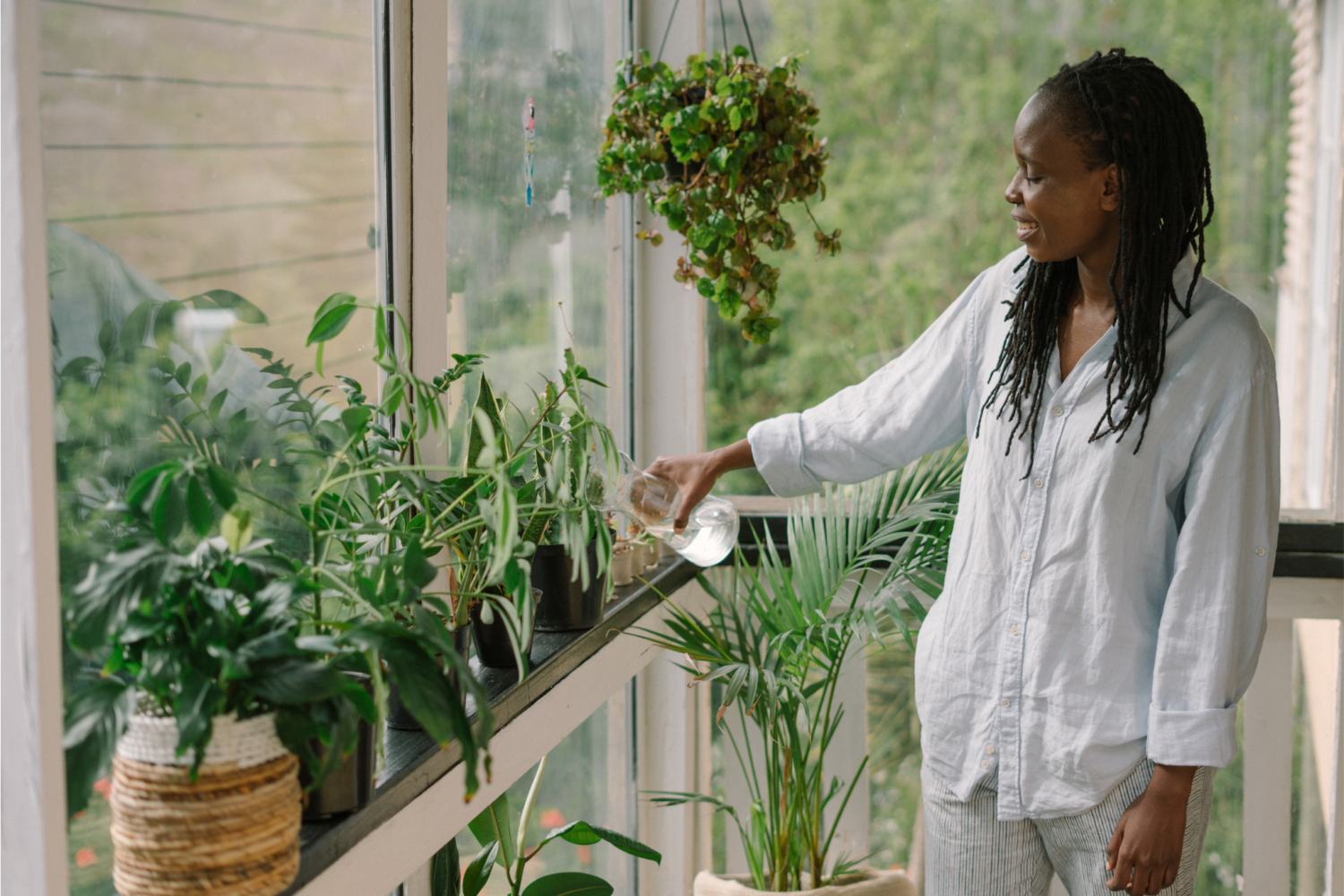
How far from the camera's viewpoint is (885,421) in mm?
1539

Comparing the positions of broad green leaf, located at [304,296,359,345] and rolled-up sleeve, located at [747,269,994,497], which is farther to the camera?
rolled-up sleeve, located at [747,269,994,497]

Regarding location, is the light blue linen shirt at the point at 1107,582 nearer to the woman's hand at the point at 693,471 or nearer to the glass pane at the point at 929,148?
the woman's hand at the point at 693,471

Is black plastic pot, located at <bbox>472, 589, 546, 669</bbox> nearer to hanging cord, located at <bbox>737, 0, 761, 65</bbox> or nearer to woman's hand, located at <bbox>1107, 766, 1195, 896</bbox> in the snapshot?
woman's hand, located at <bbox>1107, 766, 1195, 896</bbox>

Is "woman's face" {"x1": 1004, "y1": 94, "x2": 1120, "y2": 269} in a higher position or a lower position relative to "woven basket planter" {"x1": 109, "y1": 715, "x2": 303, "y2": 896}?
higher

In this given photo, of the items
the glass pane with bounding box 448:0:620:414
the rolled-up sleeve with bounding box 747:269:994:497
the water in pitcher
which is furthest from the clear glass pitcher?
the glass pane with bounding box 448:0:620:414

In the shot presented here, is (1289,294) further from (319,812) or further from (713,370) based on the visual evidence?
(319,812)

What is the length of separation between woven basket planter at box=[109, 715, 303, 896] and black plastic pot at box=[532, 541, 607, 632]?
713mm

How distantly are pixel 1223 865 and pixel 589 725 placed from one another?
1304 millimetres

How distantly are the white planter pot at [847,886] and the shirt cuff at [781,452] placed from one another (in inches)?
29.6

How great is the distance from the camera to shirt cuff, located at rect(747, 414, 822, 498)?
1601mm

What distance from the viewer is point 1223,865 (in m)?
2.07

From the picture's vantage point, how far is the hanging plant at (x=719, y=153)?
66.5 inches

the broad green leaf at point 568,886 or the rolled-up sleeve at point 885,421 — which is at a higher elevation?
the rolled-up sleeve at point 885,421

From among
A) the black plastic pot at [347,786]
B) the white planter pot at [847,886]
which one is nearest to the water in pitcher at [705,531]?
the white planter pot at [847,886]
